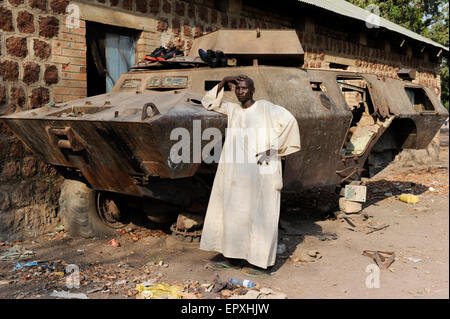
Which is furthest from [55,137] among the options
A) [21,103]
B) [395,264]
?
[395,264]

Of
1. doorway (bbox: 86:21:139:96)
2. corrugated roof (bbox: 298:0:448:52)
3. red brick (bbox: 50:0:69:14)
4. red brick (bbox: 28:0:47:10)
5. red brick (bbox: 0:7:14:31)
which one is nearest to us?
red brick (bbox: 0:7:14:31)

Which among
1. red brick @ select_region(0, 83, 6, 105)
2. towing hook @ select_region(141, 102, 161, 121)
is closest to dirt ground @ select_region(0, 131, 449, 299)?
towing hook @ select_region(141, 102, 161, 121)

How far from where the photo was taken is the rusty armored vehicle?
3.87m

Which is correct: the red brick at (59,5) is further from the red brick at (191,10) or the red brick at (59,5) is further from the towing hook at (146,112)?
the towing hook at (146,112)

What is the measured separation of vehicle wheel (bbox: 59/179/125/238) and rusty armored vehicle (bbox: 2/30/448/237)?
0.04 feet

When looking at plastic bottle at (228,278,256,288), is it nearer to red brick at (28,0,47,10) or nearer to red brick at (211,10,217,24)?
red brick at (28,0,47,10)

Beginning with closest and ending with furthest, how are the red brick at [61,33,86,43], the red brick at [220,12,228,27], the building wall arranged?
the building wall
the red brick at [61,33,86,43]
the red brick at [220,12,228,27]

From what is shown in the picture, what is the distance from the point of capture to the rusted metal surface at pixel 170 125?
380 centimetres

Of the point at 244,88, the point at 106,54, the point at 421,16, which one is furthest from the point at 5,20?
the point at 421,16

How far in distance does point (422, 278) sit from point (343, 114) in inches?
86.1

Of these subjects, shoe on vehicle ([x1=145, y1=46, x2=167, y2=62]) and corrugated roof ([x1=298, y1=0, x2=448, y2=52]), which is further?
corrugated roof ([x1=298, y1=0, x2=448, y2=52])

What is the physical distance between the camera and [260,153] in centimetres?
400

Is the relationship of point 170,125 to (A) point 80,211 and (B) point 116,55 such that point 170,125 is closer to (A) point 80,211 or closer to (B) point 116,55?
(A) point 80,211

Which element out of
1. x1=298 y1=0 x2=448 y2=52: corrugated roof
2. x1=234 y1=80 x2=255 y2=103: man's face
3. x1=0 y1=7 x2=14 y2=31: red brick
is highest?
x1=298 y1=0 x2=448 y2=52: corrugated roof
